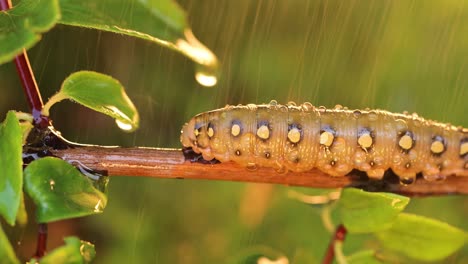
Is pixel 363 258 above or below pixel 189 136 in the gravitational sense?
below

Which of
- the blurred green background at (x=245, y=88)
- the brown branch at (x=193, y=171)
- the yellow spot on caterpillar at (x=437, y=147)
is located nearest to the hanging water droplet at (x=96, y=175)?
the brown branch at (x=193, y=171)

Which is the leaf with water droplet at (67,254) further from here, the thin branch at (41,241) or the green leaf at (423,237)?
the green leaf at (423,237)

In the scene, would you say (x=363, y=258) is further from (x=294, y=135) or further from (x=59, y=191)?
(x=59, y=191)

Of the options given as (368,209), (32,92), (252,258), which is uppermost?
(32,92)

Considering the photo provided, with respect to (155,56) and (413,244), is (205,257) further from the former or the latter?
(413,244)

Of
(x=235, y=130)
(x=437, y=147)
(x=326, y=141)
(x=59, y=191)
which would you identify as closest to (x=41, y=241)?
(x=59, y=191)

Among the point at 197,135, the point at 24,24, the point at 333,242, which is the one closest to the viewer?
the point at 24,24

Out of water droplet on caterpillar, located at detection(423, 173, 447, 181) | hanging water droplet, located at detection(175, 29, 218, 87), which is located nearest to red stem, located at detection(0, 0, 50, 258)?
hanging water droplet, located at detection(175, 29, 218, 87)
